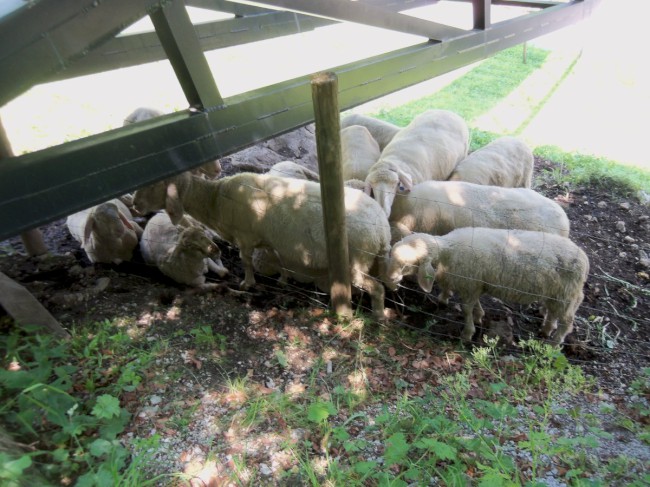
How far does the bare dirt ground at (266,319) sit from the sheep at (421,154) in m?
1.27

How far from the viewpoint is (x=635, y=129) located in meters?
9.79

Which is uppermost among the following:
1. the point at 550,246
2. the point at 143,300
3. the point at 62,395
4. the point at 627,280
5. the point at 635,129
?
the point at 62,395

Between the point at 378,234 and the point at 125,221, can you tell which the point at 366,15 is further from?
the point at 125,221

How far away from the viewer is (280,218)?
4.54 meters

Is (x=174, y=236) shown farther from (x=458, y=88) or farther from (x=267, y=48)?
(x=458, y=88)

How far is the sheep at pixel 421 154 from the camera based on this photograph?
5.07 metres

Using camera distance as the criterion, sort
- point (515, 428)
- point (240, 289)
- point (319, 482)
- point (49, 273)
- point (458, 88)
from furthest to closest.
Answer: point (458, 88)
point (240, 289)
point (49, 273)
point (515, 428)
point (319, 482)

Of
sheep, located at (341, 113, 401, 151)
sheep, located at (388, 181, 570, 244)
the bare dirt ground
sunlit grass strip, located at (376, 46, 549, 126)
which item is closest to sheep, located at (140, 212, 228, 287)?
the bare dirt ground

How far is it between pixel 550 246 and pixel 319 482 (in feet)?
9.33

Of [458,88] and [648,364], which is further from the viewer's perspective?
[458,88]

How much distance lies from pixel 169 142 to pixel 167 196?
92.0 inches

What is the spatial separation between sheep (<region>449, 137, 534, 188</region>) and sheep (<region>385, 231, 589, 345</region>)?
1.91m

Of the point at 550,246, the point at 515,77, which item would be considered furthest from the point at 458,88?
the point at 550,246

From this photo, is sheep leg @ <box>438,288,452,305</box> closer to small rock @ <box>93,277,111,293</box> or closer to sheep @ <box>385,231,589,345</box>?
sheep @ <box>385,231,589,345</box>
